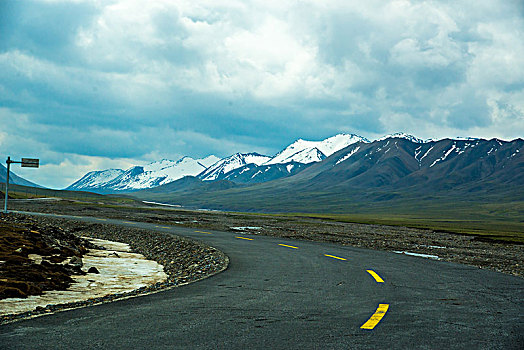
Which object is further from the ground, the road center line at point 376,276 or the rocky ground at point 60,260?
the road center line at point 376,276

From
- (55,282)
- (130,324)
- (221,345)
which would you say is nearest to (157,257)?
(55,282)

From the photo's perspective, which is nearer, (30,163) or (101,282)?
(101,282)

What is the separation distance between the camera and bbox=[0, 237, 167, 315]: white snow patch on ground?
9805 millimetres

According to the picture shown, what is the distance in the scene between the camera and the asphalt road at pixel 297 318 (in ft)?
22.7

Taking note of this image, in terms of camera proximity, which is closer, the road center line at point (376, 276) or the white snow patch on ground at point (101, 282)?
the white snow patch on ground at point (101, 282)

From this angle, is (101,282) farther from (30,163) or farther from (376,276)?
(30,163)

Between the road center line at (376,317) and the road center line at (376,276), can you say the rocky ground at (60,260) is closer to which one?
the road center line at (376,276)

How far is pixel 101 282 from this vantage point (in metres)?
13.8

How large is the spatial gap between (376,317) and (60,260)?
13334mm

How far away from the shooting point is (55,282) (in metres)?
12.3

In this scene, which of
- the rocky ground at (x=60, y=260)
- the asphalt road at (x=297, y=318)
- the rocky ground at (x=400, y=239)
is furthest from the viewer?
the rocky ground at (x=400, y=239)

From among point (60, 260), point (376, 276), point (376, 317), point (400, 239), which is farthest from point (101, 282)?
point (400, 239)

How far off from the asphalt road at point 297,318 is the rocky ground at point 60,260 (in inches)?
55.7

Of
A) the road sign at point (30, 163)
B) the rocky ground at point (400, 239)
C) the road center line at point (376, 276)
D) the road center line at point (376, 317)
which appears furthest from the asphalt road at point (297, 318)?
the road sign at point (30, 163)
